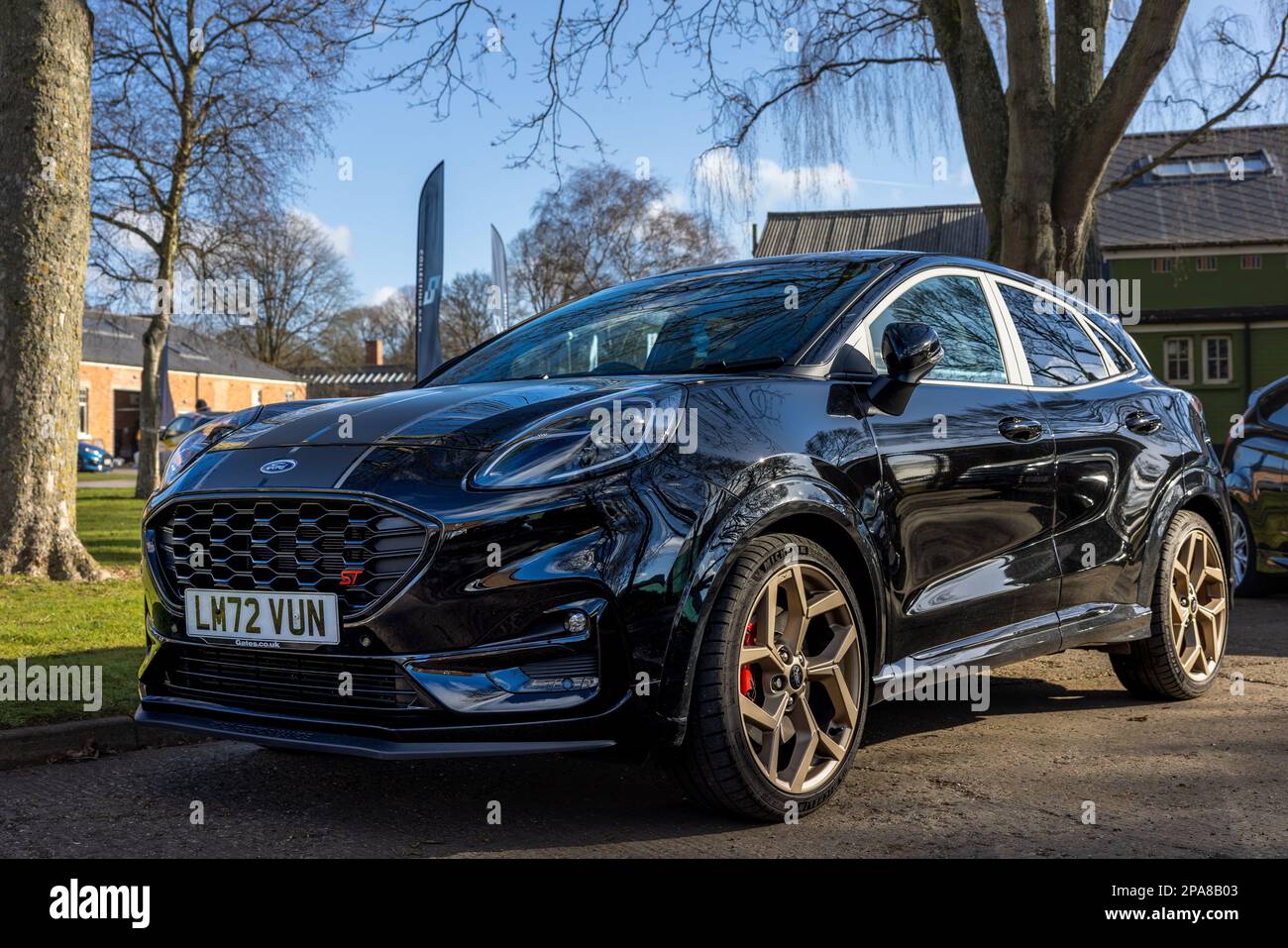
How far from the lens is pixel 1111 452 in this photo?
5.39 m

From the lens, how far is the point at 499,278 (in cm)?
1642

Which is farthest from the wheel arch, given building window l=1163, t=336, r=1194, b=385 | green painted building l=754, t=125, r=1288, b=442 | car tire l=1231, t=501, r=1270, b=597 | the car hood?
building window l=1163, t=336, r=1194, b=385

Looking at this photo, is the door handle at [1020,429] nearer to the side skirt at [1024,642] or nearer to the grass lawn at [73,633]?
the side skirt at [1024,642]

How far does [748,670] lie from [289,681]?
1264 mm

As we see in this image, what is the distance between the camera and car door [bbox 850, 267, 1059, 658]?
4320mm

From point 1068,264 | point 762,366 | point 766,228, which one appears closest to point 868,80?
point 1068,264

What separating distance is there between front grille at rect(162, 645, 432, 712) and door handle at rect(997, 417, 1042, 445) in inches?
94.6

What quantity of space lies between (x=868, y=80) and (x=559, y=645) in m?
11.3

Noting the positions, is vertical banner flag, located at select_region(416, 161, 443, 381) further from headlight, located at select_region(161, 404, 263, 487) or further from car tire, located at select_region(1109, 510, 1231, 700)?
headlight, located at select_region(161, 404, 263, 487)

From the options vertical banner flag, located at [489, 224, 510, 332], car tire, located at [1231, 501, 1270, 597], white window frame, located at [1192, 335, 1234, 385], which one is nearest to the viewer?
car tire, located at [1231, 501, 1270, 597]

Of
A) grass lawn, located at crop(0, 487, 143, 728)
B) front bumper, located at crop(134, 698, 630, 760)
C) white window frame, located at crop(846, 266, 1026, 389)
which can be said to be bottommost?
grass lawn, located at crop(0, 487, 143, 728)

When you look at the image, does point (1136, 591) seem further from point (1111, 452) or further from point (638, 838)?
point (638, 838)

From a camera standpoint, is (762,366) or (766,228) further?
(766,228)
